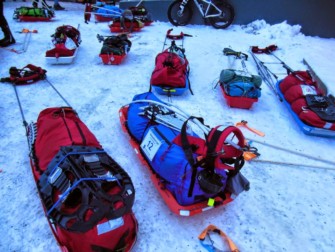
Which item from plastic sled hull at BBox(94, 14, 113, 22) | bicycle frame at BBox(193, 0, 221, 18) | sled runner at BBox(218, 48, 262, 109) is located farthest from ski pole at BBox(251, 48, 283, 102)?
plastic sled hull at BBox(94, 14, 113, 22)

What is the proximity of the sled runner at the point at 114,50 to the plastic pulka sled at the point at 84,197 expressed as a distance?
2.70 meters

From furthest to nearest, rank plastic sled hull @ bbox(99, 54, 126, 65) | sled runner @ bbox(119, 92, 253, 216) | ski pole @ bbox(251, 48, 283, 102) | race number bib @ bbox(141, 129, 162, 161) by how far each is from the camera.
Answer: plastic sled hull @ bbox(99, 54, 126, 65) < ski pole @ bbox(251, 48, 283, 102) < race number bib @ bbox(141, 129, 162, 161) < sled runner @ bbox(119, 92, 253, 216)

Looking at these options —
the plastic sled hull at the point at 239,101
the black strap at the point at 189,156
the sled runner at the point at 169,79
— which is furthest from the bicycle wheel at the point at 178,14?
the black strap at the point at 189,156

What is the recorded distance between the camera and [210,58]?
4.92 m

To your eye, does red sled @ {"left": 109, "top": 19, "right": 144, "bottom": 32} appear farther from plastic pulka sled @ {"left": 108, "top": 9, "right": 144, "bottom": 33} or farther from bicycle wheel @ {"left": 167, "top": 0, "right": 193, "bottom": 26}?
bicycle wheel @ {"left": 167, "top": 0, "right": 193, "bottom": 26}

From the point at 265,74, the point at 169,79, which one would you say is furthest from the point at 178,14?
the point at 169,79

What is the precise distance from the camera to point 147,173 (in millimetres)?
2287

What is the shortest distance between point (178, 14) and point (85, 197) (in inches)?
254

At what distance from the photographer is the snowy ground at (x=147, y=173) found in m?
1.81

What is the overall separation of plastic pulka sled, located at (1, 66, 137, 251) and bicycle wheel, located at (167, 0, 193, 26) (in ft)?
19.4

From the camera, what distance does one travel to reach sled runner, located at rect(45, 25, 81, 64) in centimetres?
417

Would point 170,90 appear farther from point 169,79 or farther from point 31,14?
point 31,14

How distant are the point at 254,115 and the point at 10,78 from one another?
3.35 metres

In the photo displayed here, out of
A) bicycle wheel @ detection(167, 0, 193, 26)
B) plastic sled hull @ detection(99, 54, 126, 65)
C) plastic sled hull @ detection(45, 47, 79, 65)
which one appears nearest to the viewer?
plastic sled hull @ detection(45, 47, 79, 65)
